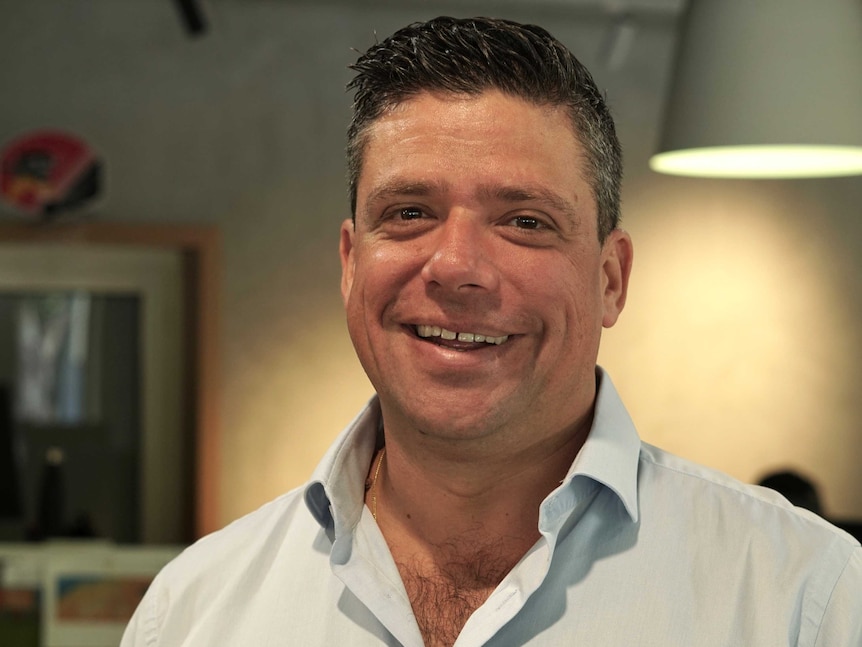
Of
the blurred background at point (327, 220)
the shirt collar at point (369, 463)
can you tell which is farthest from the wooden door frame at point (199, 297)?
the shirt collar at point (369, 463)

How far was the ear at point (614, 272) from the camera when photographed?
140 cm

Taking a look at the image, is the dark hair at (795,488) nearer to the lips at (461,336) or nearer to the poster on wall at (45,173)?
the lips at (461,336)

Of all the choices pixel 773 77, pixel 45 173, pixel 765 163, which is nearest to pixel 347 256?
pixel 773 77

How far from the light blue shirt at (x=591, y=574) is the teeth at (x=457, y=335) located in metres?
0.16

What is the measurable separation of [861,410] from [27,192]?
120 inches

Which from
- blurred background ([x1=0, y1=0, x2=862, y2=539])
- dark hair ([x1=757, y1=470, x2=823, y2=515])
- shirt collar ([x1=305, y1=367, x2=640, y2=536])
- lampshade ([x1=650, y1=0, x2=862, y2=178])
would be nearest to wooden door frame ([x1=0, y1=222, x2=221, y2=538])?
blurred background ([x1=0, y1=0, x2=862, y2=539])

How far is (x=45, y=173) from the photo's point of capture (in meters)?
3.77

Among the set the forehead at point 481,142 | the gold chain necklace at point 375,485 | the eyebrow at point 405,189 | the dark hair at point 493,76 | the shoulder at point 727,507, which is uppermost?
the dark hair at point 493,76

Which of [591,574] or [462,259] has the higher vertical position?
[462,259]

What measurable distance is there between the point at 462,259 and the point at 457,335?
10cm

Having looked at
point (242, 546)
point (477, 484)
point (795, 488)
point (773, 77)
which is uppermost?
point (773, 77)

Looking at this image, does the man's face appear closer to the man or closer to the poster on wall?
the man

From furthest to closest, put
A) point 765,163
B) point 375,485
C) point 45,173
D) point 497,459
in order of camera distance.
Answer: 1. point 45,173
2. point 765,163
3. point 375,485
4. point 497,459

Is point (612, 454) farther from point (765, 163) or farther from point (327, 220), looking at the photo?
point (327, 220)
